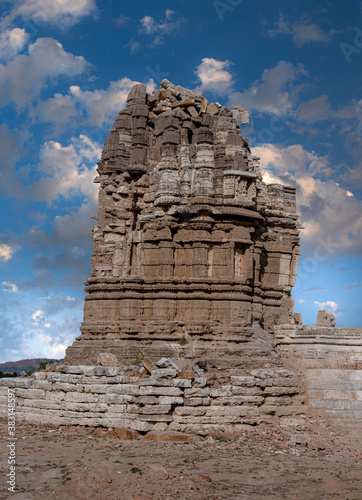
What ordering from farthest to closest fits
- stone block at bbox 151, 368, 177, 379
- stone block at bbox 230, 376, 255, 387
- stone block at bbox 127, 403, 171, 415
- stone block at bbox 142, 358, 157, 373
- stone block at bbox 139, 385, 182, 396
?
stone block at bbox 142, 358, 157, 373
stone block at bbox 230, 376, 255, 387
stone block at bbox 151, 368, 177, 379
stone block at bbox 139, 385, 182, 396
stone block at bbox 127, 403, 171, 415

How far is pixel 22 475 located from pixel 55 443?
305 centimetres

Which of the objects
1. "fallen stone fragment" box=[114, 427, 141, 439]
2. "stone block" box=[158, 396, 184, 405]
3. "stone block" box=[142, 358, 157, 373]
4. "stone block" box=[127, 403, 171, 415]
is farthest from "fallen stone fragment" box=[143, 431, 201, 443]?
"stone block" box=[142, 358, 157, 373]

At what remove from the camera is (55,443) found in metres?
14.2

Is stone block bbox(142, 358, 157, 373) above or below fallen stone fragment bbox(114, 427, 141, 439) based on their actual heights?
above

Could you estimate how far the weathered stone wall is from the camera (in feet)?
52.8

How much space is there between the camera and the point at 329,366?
56.6ft

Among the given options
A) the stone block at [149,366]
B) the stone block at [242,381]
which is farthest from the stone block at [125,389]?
the stone block at [242,381]

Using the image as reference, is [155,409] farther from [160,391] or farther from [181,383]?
[181,383]

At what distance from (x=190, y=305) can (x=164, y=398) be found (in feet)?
15.4

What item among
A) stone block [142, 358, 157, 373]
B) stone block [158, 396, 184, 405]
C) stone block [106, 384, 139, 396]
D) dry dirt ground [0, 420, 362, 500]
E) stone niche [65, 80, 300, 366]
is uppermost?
stone niche [65, 80, 300, 366]

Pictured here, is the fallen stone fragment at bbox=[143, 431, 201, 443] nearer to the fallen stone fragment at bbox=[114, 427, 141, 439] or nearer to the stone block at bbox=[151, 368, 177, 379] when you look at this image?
the fallen stone fragment at bbox=[114, 427, 141, 439]

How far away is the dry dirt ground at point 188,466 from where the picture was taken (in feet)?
33.7

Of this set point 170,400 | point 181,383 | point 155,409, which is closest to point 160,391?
point 170,400

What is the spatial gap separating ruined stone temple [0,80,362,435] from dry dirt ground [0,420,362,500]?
0.92 meters
